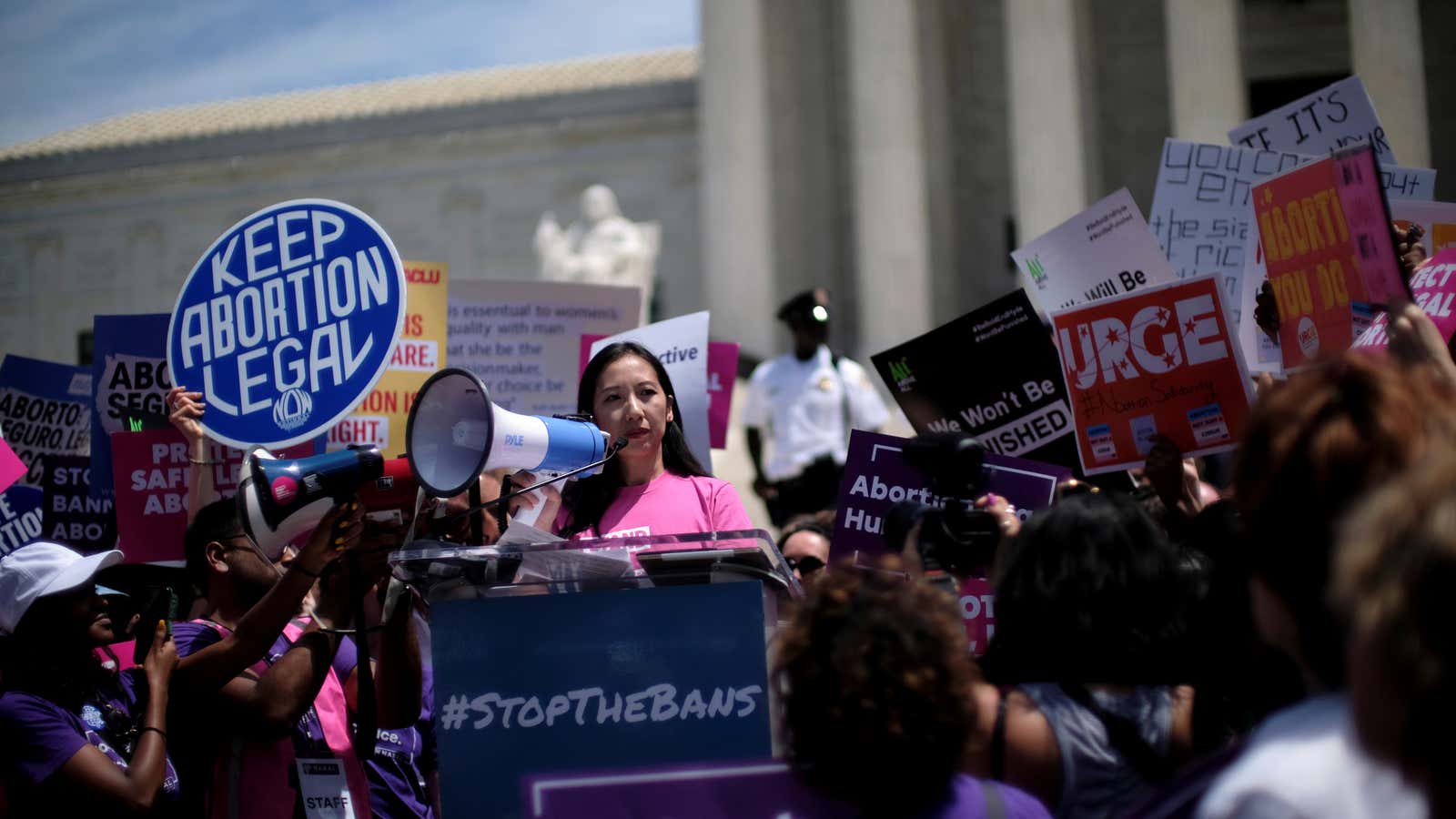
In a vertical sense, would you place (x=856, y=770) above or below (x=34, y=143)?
below

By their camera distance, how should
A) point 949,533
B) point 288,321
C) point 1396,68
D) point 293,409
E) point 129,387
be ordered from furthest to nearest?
point 1396,68 → point 129,387 → point 288,321 → point 293,409 → point 949,533

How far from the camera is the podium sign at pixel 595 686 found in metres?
3.16

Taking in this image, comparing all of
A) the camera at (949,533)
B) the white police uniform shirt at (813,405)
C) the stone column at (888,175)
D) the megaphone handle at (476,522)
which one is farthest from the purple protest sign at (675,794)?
the stone column at (888,175)

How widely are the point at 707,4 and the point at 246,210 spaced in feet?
35.1

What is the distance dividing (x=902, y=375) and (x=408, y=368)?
2.78m

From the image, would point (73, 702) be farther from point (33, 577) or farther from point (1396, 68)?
point (1396, 68)

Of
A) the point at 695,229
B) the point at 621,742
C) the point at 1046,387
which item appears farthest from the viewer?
the point at 695,229

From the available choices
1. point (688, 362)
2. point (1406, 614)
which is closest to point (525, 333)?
point (688, 362)

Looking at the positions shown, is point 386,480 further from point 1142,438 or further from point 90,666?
point 1142,438

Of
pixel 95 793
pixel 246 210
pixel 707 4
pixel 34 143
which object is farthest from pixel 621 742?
pixel 34 143

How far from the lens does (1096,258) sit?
6.06 m

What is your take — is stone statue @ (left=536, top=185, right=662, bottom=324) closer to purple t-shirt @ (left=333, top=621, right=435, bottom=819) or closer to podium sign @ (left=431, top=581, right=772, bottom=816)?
purple t-shirt @ (left=333, top=621, right=435, bottom=819)

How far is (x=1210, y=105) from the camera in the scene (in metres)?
23.0

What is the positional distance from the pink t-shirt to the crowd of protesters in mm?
11
